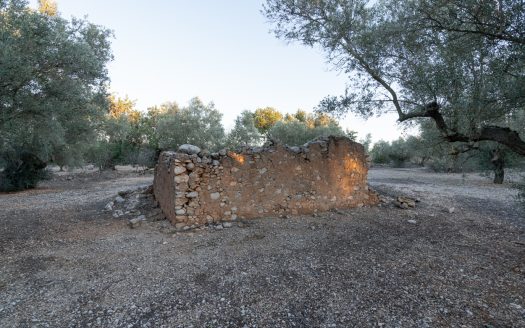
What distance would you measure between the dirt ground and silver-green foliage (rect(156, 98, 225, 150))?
17089 millimetres

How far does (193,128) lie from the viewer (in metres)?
24.0

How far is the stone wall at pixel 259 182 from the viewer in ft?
21.5

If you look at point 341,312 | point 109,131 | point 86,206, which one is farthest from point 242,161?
point 109,131

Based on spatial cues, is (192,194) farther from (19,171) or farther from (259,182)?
(19,171)

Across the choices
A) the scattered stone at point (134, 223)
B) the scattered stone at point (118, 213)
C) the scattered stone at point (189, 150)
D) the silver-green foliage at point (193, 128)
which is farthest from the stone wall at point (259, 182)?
the silver-green foliage at point (193, 128)

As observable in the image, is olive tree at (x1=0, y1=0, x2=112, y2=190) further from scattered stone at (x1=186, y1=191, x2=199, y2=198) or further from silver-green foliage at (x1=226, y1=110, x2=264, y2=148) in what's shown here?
silver-green foliage at (x1=226, y1=110, x2=264, y2=148)

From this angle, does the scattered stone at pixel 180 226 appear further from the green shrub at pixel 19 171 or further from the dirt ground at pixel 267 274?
the green shrub at pixel 19 171

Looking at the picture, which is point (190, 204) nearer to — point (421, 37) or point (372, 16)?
point (421, 37)

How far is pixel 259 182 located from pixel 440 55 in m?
4.63

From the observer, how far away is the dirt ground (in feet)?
10.5

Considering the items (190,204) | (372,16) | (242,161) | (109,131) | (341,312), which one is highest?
(372,16)

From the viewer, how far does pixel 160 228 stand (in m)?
6.42

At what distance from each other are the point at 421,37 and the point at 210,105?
22.0m

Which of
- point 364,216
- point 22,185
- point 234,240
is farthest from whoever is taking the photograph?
point 22,185
